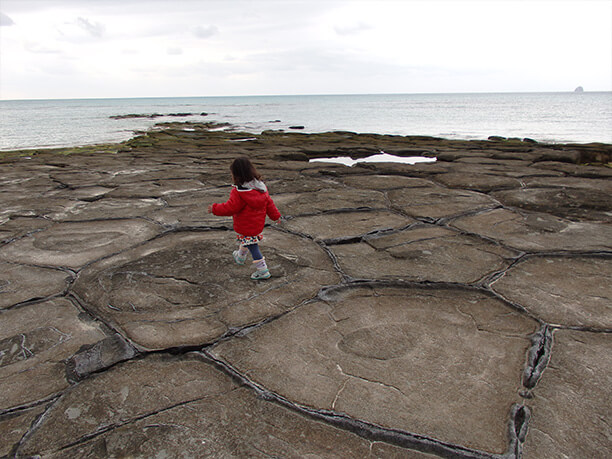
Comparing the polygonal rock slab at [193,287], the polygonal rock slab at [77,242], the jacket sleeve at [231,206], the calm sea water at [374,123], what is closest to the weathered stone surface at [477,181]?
the polygonal rock slab at [193,287]

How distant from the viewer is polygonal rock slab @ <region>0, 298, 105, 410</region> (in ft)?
5.45

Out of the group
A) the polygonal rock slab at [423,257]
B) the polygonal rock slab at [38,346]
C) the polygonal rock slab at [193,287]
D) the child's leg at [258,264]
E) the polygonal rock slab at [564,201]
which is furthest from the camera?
the polygonal rock slab at [564,201]

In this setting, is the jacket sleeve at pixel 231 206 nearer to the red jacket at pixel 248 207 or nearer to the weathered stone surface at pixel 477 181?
the red jacket at pixel 248 207

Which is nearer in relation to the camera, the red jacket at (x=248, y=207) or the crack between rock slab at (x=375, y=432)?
the crack between rock slab at (x=375, y=432)

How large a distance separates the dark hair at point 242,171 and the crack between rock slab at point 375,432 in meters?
1.23

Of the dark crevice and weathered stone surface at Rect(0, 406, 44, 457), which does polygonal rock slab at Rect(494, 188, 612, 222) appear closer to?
the dark crevice

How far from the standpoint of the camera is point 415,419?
4.91 ft

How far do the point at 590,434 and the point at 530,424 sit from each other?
0.18 m

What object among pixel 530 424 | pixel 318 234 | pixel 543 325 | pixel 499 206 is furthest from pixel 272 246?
pixel 499 206

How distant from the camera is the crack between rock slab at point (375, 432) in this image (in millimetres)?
1361

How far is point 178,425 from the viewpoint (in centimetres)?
147

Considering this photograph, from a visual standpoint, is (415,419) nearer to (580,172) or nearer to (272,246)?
(272,246)

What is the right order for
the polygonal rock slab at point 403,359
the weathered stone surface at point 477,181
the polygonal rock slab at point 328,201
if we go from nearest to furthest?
1. the polygonal rock slab at point 403,359
2. the polygonal rock slab at point 328,201
3. the weathered stone surface at point 477,181

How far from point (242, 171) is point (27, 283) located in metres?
1.53
